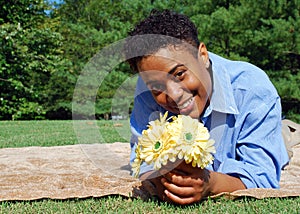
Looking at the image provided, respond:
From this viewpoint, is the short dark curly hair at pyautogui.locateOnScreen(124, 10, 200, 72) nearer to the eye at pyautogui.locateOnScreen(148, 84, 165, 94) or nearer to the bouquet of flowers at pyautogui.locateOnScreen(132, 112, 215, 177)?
the eye at pyautogui.locateOnScreen(148, 84, 165, 94)

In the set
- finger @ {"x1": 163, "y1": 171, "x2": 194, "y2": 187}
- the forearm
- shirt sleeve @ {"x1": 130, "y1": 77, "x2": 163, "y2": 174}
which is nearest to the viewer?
finger @ {"x1": 163, "y1": 171, "x2": 194, "y2": 187}

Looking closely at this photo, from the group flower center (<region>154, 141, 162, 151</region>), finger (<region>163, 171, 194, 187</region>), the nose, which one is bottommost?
finger (<region>163, 171, 194, 187</region>)

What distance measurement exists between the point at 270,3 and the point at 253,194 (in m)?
12.5

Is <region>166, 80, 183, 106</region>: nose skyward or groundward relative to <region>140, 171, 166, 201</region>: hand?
skyward

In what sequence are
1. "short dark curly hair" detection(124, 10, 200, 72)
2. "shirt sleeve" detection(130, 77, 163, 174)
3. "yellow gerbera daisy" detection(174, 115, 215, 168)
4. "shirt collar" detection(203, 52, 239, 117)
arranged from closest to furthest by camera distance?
"yellow gerbera daisy" detection(174, 115, 215, 168)
"short dark curly hair" detection(124, 10, 200, 72)
"shirt collar" detection(203, 52, 239, 117)
"shirt sleeve" detection(130, 77, 163, 174)

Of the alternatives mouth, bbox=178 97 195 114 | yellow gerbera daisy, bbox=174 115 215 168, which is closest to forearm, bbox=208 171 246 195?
yellow gerbera daisy, bbox=174 115 215 168

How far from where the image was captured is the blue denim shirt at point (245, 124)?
6.82 ft

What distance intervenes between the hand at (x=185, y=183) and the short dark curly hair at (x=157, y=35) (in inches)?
22.6

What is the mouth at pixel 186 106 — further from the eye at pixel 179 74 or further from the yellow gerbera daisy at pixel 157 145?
the yellow gerbera daisy at pixel 157 145

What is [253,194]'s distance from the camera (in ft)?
6.33

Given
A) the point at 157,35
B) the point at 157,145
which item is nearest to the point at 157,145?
the point at 157,145

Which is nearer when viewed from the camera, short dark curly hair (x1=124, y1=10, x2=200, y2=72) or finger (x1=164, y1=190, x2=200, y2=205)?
finger (x1=164, y1=190, x2=200, y2=205)

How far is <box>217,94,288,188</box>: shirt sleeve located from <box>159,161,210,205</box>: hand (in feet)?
1.15

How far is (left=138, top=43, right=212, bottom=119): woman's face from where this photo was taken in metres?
1.89
